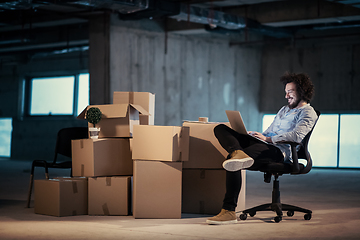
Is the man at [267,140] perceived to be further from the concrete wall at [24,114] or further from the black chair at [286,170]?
the concrete wall at [24,114]

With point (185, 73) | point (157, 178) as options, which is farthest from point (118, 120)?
point (185, 73)

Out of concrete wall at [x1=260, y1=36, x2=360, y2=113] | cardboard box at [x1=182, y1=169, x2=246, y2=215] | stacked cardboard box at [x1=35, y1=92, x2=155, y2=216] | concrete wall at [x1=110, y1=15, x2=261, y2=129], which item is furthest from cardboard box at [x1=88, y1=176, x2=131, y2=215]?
concrete wall at [x1=260, y1=36, x2=360, y2=113]

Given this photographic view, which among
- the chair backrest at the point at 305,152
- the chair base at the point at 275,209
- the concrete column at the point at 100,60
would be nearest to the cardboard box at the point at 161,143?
the chair base at the point at 275,209

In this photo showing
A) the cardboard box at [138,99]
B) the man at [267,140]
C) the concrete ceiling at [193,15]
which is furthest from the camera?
the concrete ceiling at [193,15]

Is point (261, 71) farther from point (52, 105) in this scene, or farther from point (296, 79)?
point (296, 79)

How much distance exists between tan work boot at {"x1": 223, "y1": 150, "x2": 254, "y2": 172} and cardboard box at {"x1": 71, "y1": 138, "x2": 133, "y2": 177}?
3.43 ft

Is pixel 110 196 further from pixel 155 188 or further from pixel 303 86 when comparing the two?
pixel 303 86

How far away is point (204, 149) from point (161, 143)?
0.43m

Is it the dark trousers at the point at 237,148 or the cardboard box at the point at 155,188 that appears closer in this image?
the dark trousers at the point at 237,148

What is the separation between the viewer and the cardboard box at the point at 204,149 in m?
3.59

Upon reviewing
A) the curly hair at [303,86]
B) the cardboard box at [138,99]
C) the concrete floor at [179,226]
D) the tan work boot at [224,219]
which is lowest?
the concrete floor at [179,226]

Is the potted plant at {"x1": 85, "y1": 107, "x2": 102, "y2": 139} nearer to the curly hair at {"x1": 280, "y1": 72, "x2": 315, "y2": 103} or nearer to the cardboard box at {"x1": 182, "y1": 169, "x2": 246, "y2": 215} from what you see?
the cardboard box at {"x1": 182, "y1": 169, "x2": 246, "y2": 215}

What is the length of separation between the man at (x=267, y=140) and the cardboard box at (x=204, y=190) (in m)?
0.48

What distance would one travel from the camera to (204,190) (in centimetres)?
366
